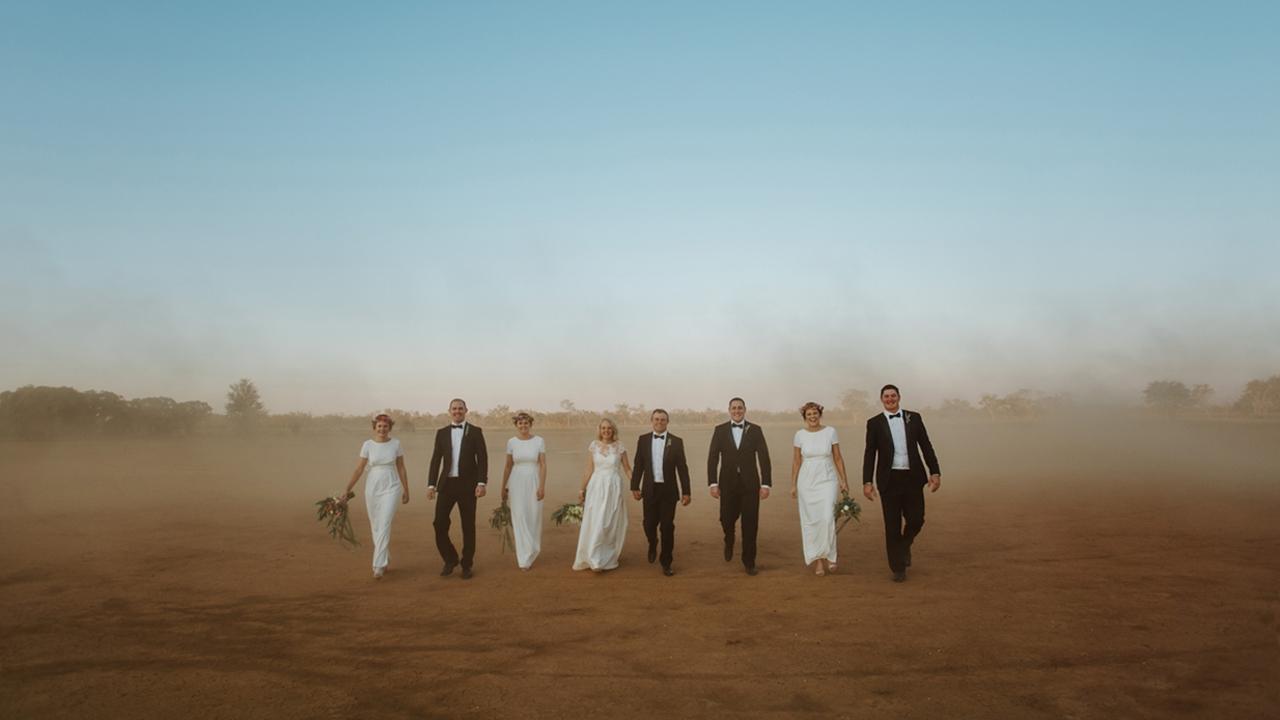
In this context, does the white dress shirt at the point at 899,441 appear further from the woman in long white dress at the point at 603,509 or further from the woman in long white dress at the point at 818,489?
the woman in long white dress at the point at 603,509

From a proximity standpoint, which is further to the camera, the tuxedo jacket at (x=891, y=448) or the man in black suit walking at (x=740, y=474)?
the man in black suit walking at (x=740, y=474)

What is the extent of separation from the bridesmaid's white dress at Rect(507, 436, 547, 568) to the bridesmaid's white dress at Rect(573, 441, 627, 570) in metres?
0.69

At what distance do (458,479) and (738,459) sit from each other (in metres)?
3.93

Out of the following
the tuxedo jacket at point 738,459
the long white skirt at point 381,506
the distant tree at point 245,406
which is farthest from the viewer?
the distant tree at point 245,406

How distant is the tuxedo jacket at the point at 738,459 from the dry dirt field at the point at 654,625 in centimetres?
128

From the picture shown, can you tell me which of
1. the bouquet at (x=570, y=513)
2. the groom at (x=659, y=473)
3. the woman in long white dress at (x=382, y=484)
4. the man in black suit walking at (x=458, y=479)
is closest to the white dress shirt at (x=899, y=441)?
the groom at (x=659, y=473)

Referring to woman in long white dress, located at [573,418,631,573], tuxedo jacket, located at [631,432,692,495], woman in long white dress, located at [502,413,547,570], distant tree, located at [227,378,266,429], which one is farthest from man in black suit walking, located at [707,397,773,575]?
distant tree, located at [227,378,266,429]

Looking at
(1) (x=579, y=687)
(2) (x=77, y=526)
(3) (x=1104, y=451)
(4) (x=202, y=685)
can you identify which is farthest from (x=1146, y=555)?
(3) (x=1104, y=451)

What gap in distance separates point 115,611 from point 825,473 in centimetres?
861

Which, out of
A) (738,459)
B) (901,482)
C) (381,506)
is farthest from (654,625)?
(381,506)

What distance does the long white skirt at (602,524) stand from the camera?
10.4 m

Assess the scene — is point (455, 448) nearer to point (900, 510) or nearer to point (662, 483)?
point (662, 483)

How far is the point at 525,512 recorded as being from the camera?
10.8 metres

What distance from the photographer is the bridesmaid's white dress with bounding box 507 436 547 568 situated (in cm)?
1076
